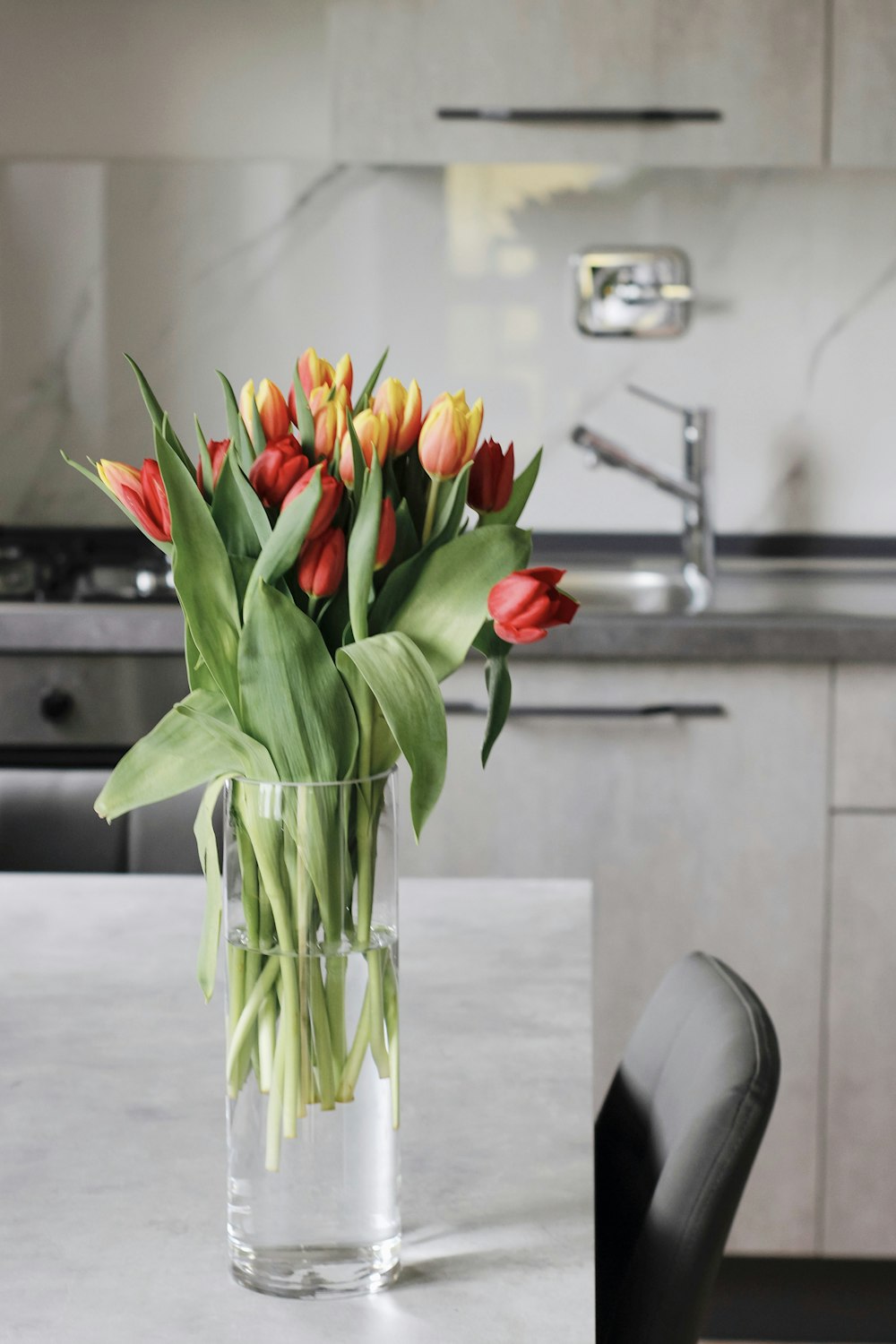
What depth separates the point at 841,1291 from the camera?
2.19 m

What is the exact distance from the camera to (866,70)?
7.57ft

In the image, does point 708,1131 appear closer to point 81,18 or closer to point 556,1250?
point 556,1250

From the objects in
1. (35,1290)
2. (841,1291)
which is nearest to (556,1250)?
(35,1290)

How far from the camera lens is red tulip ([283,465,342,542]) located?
2.16 feet

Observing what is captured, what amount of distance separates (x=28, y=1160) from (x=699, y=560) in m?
1.90

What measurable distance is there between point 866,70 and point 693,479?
689 mm

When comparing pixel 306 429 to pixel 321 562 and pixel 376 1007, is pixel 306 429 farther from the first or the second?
pixel 376 1007

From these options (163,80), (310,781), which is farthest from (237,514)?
(163,80)

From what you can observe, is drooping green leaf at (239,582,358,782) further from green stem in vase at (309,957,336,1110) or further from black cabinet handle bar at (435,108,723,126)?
black cabinet handle bar at (435,108,723,126)

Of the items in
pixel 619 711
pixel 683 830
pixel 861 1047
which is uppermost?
pixel 619 711

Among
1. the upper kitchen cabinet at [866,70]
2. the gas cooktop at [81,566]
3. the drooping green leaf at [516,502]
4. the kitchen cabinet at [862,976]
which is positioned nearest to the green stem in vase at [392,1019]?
Answer: the drooping green leaf at [516,502]

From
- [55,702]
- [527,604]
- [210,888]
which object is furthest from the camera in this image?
[55,702]

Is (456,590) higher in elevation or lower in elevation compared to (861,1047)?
higher

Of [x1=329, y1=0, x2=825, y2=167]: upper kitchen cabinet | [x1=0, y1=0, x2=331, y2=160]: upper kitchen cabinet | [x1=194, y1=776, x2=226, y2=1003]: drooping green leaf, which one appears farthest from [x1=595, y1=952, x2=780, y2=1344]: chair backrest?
[x1=0, y1=0, x2=331, y2=160]: upper kitchen cabinet
